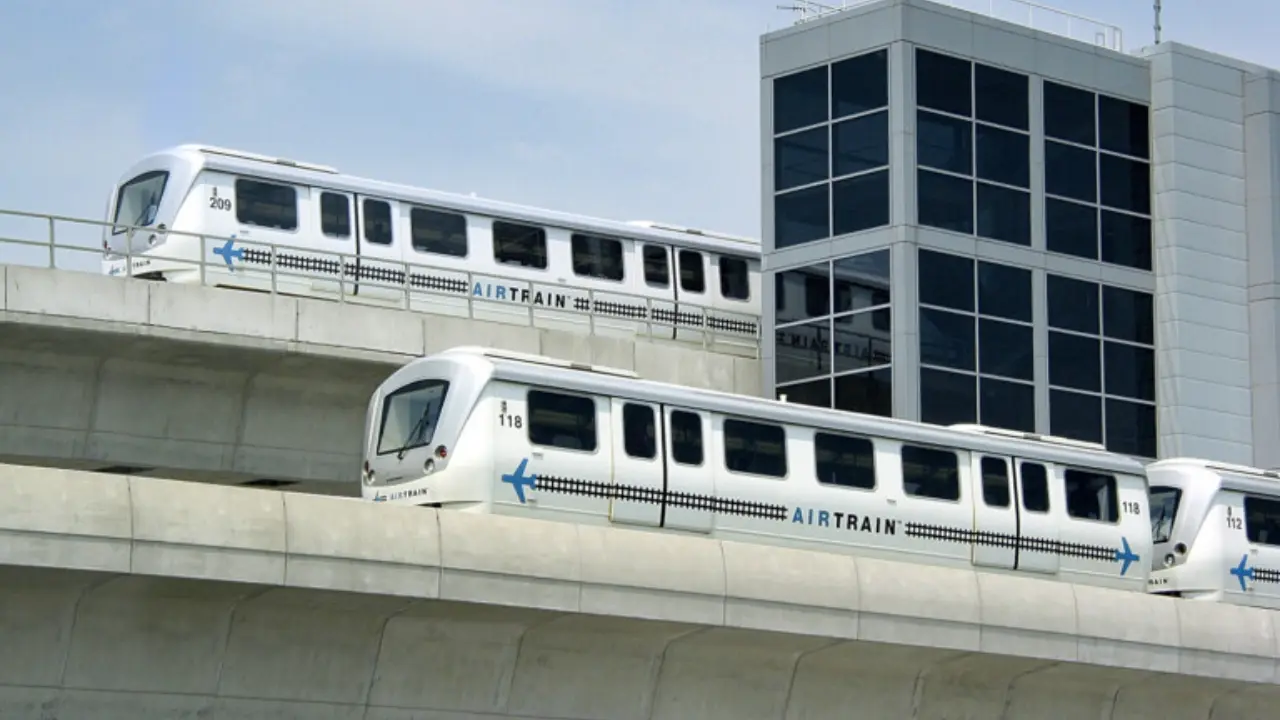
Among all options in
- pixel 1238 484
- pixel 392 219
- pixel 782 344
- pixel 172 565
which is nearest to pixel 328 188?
pixel 392 219

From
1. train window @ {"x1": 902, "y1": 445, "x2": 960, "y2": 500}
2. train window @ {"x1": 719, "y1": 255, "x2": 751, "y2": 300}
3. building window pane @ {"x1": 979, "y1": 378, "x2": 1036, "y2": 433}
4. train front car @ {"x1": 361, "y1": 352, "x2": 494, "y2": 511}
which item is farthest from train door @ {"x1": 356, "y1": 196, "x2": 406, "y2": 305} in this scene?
train window @ {"x1": 902, "y1": 445, "x2": 960, "y2": 500}

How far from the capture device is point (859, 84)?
35.5 m

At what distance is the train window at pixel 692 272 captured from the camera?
134 feet

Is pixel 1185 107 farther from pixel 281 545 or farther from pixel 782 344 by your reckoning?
pixel 281 545

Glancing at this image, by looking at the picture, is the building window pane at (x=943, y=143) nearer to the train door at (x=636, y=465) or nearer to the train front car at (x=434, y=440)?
the train door at (x=636, y=465)

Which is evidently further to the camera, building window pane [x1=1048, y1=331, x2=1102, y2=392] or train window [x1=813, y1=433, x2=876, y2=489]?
building window pane [x1=1048, y1=331, x2=1102, y2=392]

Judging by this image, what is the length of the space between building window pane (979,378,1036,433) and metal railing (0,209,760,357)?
6069 millimetres

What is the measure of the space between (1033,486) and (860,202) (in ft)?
28.3

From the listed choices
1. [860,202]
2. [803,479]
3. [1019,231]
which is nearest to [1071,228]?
[1019,231]

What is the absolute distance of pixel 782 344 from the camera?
3584cm

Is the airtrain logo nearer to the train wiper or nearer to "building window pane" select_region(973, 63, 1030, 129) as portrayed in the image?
the train wiper

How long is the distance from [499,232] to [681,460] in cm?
1409

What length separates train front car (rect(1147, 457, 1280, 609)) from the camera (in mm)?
29547

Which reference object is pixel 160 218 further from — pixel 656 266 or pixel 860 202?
pixel 860 202
